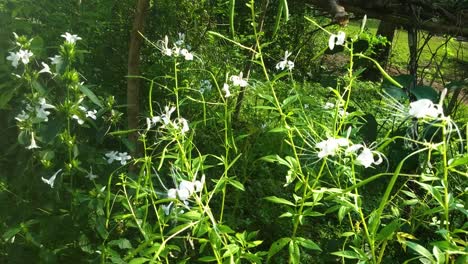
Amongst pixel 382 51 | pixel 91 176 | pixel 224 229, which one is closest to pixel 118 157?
pixel 91 176

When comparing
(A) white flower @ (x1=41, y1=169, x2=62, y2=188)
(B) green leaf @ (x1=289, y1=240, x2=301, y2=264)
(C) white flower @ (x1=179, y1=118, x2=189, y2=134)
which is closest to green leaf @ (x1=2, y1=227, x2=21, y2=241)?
(A) white flower @ (x1=41, y1=169, x2=62, y2=188)

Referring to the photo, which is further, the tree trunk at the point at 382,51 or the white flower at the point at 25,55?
the tree trunk at the point at 382,51

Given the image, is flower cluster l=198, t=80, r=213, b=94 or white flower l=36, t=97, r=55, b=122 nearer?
white flower l=36, t=97, r=55, b=122

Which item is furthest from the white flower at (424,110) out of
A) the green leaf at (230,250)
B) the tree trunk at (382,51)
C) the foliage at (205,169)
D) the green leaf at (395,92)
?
the tree trunk at (382,51)

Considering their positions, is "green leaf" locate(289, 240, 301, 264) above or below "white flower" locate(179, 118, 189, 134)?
below

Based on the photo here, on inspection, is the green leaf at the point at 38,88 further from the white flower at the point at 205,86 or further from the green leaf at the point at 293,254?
the white flower at the point at 205,86

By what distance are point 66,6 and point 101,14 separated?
0.27 meters

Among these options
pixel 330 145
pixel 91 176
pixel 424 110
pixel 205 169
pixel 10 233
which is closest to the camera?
pixel 424 110

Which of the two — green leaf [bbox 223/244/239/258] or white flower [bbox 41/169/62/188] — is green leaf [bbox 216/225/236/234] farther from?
white flower [bbox 41/169/62/188]

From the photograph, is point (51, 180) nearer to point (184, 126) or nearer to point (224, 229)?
point (184, 126)

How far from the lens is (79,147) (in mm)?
1977

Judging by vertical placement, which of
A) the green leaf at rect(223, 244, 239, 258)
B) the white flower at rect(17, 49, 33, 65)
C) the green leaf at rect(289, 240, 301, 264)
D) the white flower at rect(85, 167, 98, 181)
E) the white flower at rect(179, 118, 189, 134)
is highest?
the white flower at rect(17, 49, 33, 65)

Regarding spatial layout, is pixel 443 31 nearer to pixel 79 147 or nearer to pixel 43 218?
pixel 79 147

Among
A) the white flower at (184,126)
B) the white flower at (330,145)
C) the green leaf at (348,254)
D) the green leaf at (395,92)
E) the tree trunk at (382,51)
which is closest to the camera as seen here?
the white flower at (330,145)
